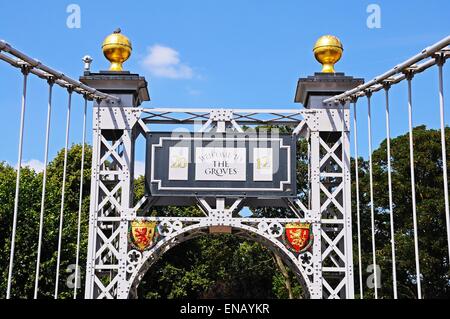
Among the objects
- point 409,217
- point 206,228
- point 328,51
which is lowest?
point 206,228

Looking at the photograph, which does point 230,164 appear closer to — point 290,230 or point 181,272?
point 290,230

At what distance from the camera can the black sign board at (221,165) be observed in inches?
510

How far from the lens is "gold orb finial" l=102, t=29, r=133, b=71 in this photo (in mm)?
13375

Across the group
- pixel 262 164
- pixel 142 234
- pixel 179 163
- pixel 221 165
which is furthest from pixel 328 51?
pixel 142 234

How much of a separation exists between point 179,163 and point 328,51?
133 inches

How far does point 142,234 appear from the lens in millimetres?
12758

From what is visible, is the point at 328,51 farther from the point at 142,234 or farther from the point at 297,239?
the point at 142,234

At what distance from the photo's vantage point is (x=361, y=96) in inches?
496

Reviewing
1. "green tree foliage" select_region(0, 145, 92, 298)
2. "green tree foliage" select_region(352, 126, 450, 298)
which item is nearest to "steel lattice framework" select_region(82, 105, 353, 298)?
"green tree foliage" select_region(0, 145, 92, 298)

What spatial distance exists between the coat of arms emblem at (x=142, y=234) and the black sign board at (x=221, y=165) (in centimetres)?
57

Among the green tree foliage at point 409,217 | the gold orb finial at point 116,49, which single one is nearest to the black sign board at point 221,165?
the gold orb finial at point 116,49

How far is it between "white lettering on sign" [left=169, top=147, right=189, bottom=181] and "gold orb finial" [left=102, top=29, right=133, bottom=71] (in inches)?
76.3
